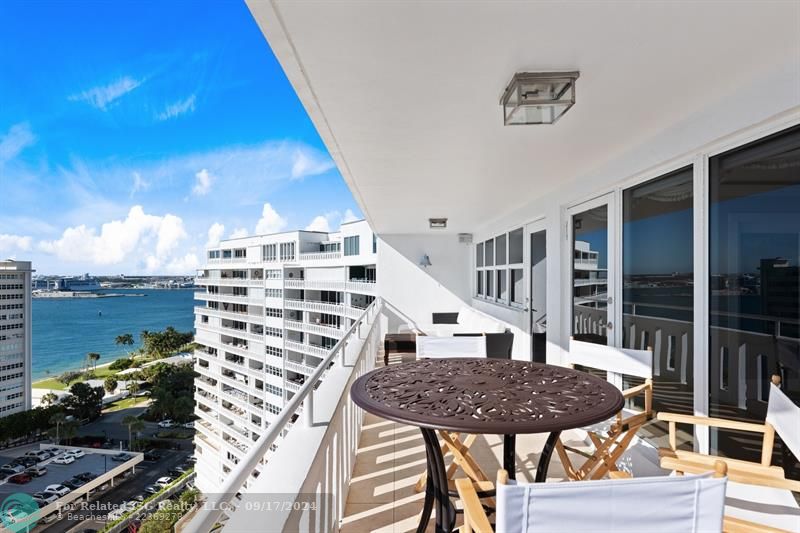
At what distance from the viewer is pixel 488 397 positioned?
1.86m

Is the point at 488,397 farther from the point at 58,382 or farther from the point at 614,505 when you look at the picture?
the point at 58,382

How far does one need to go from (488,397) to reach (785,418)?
118cm

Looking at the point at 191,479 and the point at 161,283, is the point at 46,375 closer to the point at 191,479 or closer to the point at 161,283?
the point at 161,283

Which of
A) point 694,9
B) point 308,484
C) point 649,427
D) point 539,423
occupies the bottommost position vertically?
point 649,427

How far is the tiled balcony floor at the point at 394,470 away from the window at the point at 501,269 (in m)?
2.91

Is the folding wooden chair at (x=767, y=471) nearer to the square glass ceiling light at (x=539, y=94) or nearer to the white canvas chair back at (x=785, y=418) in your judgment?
the white canvas chair back at (x=785, y=418)

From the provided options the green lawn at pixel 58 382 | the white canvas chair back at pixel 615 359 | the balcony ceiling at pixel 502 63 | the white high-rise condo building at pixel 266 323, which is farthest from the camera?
the green lawn at pixel 58 382

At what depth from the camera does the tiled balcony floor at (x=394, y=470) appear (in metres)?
2.29

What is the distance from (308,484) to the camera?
4.36 ft

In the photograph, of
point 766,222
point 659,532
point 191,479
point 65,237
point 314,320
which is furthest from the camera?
point 65,237

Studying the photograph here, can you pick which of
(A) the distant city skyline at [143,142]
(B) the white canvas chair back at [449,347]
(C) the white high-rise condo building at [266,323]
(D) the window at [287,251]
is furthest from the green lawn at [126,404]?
(B) the white canvas chair back at [449,347]

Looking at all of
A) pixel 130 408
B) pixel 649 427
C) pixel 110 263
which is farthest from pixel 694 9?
pixel 110 263

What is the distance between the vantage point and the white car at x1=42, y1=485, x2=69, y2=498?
48.3 feet

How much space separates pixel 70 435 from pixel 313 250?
17568mm
